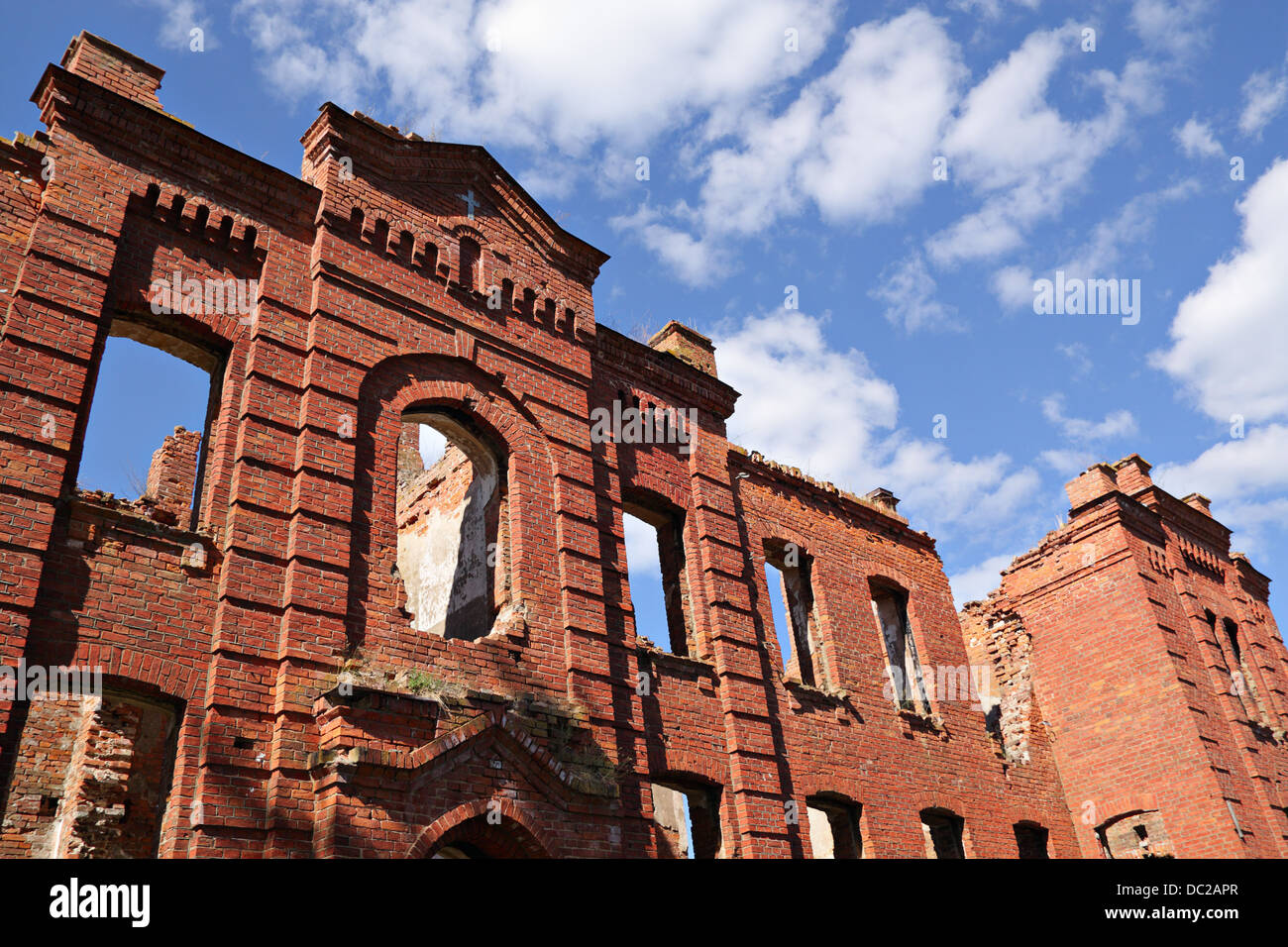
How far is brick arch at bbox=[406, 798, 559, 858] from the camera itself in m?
8.44

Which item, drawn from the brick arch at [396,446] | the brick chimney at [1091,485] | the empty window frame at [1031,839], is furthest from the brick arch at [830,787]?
the brick chimney at [1091,485]

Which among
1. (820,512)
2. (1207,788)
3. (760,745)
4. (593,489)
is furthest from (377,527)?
(1207,788)

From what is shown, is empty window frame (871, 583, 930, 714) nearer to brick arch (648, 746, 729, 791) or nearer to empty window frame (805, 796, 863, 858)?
empty window frame (805, 796, 863, 858)

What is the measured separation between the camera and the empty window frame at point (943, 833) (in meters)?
14.3

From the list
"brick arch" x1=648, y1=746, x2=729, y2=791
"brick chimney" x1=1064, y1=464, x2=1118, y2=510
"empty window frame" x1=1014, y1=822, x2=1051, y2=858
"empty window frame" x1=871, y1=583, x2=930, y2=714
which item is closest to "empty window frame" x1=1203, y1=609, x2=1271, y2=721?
"brick chimney" x1=1064, y1=464, x2=1118, y2=510

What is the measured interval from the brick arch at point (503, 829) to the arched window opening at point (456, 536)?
1.89 meters

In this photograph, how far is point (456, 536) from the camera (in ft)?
44.6

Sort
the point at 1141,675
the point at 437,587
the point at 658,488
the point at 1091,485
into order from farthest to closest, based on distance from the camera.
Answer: the point at 1091,485, the point at 1141,675, the point at 437,587, the point at 658,488

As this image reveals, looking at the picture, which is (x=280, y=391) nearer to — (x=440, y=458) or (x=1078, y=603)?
(x=440, y=458)

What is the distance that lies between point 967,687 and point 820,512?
3.74 meters

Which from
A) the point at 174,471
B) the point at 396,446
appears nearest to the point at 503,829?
the point at 396,446

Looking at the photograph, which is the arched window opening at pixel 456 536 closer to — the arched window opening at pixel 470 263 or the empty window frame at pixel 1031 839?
the arched window opening at pixel 470 263

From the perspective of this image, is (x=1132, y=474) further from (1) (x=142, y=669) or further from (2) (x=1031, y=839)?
(1) (x=142, y=669)

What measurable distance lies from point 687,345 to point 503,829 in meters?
8.09
